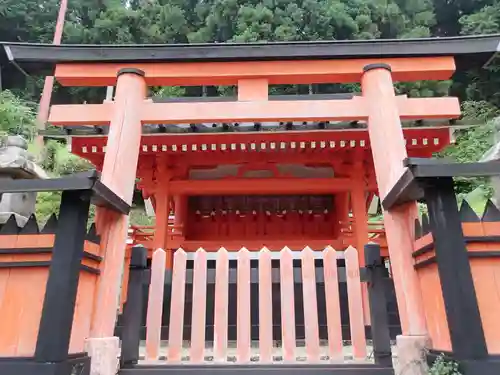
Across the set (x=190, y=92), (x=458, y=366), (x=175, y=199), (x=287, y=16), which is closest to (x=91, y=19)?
(x=190, y=92)

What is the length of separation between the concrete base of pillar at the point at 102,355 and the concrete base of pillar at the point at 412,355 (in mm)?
2111

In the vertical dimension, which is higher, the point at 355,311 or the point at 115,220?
the point at 115,220

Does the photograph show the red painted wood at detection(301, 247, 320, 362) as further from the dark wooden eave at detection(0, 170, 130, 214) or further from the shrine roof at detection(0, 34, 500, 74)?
the shrine roof at detection(0, 34, 500, 74)

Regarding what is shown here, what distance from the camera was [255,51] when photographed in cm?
428

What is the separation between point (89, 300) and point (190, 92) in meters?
20.7

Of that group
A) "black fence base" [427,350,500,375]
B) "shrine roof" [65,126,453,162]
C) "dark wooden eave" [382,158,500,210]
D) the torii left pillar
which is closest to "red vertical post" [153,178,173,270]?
"shrine roof" [65,126,453,162]

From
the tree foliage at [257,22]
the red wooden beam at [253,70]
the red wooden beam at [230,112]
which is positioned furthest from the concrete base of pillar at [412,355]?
the tree foliage at [257,22]

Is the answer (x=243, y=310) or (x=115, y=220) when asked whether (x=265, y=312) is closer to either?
(x=243, y=310)

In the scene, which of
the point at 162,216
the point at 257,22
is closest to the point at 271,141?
the point at 162,216

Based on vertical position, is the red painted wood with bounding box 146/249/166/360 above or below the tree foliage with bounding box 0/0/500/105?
below

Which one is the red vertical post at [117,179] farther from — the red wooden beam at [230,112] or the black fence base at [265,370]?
the black fence base at [265,370]

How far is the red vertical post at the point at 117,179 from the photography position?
3.14m

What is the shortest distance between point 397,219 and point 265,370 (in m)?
1.61

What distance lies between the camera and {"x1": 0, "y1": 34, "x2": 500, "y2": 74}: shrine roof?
13.9ft
